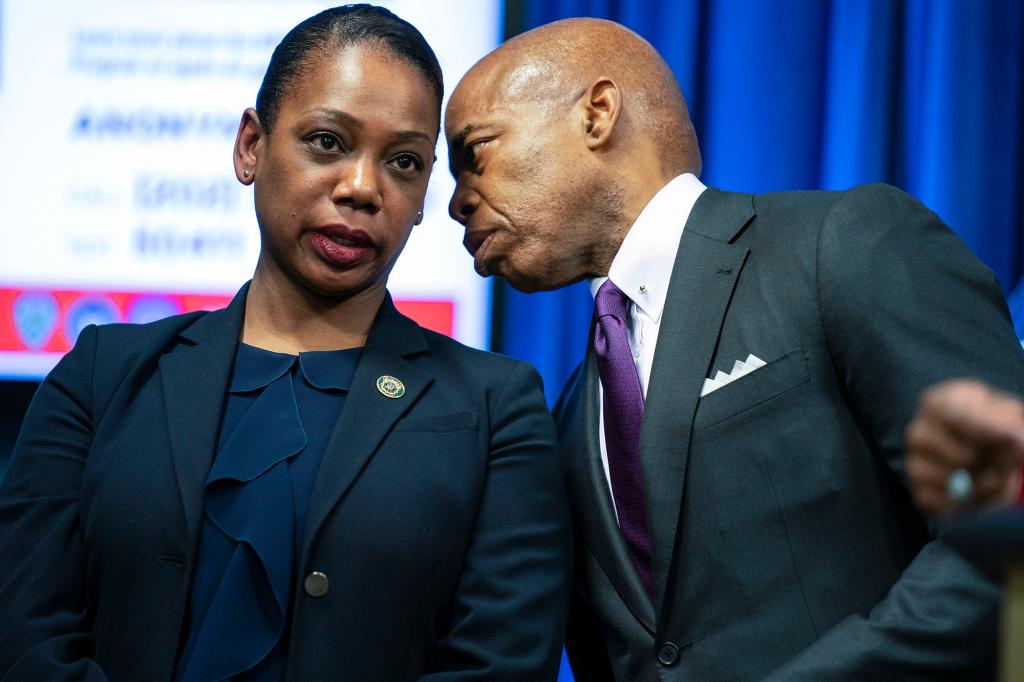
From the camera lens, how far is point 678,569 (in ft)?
5.31

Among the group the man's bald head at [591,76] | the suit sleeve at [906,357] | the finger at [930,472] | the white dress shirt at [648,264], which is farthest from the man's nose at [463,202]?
the finger at [930,472]

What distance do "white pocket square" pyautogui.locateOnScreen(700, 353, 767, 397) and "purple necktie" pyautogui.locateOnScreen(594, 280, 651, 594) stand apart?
112 mm

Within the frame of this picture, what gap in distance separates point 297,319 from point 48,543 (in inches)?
17.3

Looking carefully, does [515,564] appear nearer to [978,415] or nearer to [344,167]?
[344,167]

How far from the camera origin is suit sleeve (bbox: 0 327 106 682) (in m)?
1.48

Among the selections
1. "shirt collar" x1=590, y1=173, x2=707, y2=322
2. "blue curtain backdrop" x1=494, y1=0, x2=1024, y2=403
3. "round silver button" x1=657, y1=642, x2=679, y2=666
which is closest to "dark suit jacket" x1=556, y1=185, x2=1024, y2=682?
"round silver button" x1=657, y1=642, x2=679, y2=666

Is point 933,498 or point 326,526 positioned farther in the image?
point 326,526

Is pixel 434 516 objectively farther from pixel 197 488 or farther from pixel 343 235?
pixel 343 235

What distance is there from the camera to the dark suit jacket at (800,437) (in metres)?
1.53

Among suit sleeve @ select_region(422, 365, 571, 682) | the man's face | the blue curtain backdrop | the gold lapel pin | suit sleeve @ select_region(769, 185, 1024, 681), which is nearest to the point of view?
suit sleeve @ select_region(769, 185, 1024, 681)

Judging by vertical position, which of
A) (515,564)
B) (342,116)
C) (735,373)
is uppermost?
(342,116)

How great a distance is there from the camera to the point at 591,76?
200 cm

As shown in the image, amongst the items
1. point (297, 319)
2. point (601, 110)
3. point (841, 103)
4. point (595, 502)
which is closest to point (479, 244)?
point (601, 110)

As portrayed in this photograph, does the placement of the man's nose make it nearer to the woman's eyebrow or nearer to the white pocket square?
the woman's eyebrow
